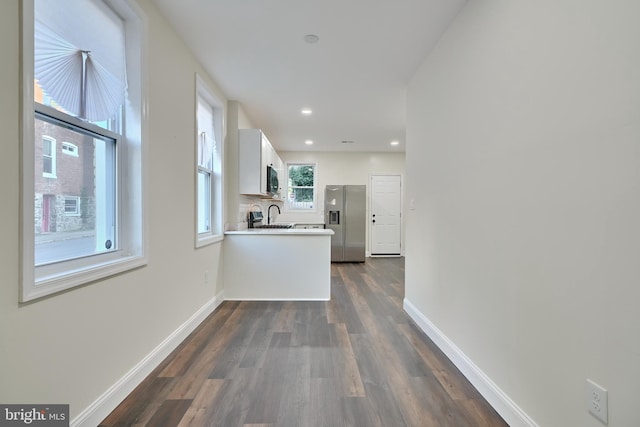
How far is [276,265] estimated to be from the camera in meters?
3.65

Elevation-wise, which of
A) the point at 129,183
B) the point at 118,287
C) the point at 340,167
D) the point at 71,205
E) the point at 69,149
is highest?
the point at 340,167

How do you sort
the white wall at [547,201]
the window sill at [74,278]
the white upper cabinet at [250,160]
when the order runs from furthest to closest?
the white upper cabinet at [250,160] → the window sill at [74,278] → the white wall at [547,201]

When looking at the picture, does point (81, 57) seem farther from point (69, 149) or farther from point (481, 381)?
point (481, 381)

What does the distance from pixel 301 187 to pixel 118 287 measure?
564 centimetres

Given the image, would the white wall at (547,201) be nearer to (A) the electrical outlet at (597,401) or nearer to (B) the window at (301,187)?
(A) the electrical outlet at (597,401)

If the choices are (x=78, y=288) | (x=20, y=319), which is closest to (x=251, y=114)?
(x=78, y=288)

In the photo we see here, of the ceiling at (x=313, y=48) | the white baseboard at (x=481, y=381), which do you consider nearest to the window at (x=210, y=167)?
the ceiling at (x=313, y=48)

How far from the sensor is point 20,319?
1.13 metres

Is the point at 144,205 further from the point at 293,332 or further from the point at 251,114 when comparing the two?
the point at 251,114

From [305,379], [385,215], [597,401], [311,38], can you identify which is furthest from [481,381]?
[385,215]

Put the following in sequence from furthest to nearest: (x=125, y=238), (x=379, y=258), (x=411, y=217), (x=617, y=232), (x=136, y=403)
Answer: (x=379, y=258) → (x=411, y=217) → (x=125, y=238) → (x=136, y=403) → (x=617, y=232)

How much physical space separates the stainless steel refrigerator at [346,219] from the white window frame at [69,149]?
535 cm

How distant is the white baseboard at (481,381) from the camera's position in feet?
4.89

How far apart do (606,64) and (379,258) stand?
621 cm
